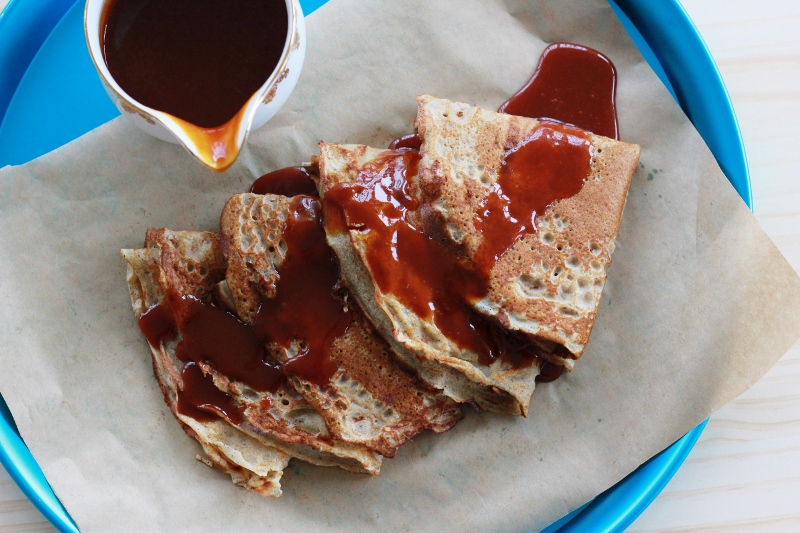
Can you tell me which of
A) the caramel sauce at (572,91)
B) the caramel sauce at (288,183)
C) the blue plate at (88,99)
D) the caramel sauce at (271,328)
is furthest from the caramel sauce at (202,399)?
the caramel sauce at (572,91)

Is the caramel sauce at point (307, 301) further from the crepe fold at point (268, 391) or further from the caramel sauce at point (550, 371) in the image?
the caramel sauce at point (550, 371)

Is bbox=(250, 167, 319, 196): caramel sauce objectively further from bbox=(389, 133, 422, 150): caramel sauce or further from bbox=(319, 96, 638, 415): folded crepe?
bbox=(389, 133, 422, 150): caramel sauce

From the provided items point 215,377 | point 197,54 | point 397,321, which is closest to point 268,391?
point 215,377

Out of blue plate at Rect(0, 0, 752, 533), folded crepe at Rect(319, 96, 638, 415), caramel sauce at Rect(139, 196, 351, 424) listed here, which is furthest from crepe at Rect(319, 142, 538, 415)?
blue plate at Rect(0, 0, 752, 533)

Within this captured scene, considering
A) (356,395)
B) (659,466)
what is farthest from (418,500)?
(659,466)

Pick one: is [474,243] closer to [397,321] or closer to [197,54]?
[397,321]

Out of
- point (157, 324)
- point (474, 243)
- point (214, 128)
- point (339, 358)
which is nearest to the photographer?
point (214, 128)

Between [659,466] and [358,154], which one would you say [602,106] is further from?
[659,466]
